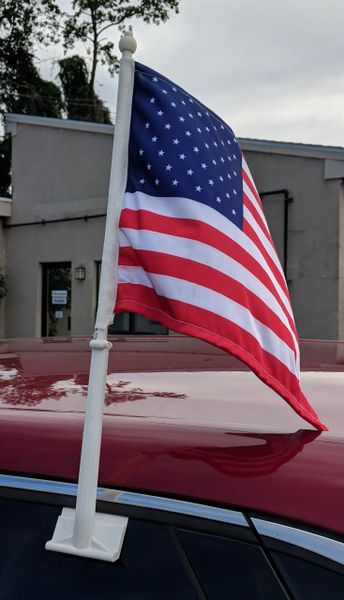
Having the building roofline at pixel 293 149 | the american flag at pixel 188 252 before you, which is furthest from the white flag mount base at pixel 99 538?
the building roofline at pixel 293 149

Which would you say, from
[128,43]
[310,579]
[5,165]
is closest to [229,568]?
[310,579]

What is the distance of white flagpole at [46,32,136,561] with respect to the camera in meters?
0.96

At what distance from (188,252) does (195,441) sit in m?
0.36

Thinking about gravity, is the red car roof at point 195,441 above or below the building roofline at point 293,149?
below

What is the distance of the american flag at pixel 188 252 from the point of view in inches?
45.9

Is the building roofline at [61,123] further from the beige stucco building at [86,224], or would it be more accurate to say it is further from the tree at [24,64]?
the tree at [24,64]

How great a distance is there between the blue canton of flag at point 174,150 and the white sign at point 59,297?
474 inches

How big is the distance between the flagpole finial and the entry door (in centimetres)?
1217

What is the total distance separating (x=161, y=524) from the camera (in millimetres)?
970

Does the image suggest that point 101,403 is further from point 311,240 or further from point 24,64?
point 24,64

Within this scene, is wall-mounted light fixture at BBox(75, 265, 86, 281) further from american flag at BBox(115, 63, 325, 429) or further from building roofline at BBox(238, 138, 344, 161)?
american flag at BBox(115, 63, 325, 429)

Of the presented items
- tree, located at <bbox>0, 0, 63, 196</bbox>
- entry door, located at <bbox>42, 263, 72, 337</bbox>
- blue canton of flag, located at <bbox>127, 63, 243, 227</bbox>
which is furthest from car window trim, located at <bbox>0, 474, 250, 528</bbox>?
tree, located at <bbox>0, 0, 63, 196</bbox>

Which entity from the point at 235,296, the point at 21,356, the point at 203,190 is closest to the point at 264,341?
the point at 235,296

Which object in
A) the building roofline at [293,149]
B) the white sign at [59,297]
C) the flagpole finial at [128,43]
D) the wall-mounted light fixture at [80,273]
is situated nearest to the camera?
the flagpole finial at [128,43]
